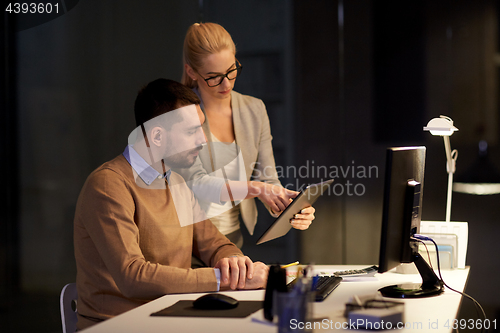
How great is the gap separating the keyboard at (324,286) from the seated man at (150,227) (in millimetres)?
203

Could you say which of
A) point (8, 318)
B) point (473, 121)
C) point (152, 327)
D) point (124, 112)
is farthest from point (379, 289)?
point (8, 318)

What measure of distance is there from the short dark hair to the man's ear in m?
0.05

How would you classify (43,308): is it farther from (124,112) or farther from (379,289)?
(379,289)

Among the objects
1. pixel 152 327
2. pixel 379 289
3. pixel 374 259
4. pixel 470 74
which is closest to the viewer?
pixel 152 327

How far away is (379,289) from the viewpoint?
1661 mm

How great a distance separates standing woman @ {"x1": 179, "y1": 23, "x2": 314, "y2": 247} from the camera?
2.58 m

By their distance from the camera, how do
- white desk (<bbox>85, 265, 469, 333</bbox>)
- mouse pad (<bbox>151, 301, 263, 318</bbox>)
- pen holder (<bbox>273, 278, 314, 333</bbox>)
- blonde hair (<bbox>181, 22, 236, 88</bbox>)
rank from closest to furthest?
1. pen holder (<bbox>273, 278, 314, 333</bbox>)
2. white desk (<bbox>85, 265, 469, 333</bbox>)
3. mouse pad (<bbox>151, 301, 263, 318</bbox>)
4. blonde hair (<bbox>181, 22, 236, 88</bbox>)

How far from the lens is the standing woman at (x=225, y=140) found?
2.58 metres

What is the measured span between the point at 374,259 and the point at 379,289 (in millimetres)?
1619

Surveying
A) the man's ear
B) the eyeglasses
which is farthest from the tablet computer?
the eyeglasses

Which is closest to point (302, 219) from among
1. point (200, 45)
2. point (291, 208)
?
point (291, 208)

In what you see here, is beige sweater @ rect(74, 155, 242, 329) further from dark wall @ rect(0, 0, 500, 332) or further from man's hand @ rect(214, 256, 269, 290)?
dark wall @ rect(0, 0, 500, 332)

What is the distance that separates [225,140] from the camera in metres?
2.79

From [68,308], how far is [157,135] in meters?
0.75
